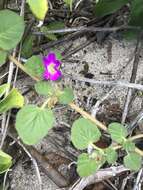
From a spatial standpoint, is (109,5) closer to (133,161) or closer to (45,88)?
(45,88)

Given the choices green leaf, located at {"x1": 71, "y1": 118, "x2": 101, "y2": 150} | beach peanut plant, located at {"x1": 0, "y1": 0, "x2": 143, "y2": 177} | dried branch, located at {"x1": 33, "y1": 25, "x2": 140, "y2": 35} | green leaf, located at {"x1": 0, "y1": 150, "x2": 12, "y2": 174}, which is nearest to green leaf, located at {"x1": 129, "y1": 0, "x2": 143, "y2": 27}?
dried branch, located at {"x1": 33, "y1": 25, "x2": 140, "y2": 35}

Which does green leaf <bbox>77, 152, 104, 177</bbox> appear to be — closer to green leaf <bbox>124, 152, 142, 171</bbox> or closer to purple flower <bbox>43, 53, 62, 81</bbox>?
green leaf <bbox>124, 152, 142, 171</bbox>

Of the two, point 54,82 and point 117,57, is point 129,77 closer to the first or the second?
point 117,57

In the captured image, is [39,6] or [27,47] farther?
[27,47]

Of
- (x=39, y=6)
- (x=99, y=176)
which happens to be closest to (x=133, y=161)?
(x=99, y=176)

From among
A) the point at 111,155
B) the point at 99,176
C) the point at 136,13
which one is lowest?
the point at 99,176

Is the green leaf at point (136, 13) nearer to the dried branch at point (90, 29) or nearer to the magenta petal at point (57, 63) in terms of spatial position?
the dried branch at point (90, 29)

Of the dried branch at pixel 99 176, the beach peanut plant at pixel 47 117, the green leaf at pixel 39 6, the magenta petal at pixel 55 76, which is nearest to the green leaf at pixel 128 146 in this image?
the beach peanut plant at pixel 47 117
